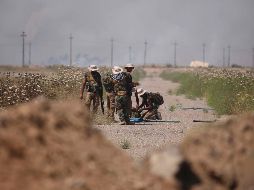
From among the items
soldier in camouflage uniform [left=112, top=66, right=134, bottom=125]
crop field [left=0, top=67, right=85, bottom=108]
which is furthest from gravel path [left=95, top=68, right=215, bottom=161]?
crop field [left=0, top=67, right=85, bottom=108]

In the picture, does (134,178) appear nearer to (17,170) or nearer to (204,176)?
(204,176)

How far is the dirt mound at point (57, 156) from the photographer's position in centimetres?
461

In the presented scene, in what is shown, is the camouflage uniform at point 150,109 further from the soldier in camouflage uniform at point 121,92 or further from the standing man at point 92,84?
the standing man at point 92,84

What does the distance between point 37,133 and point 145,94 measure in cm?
1481

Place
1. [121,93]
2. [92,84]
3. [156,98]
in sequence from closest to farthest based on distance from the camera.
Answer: [121,93]
[92,84]
[156,98]

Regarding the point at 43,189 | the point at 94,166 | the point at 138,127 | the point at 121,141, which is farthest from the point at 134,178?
the point at 138,127

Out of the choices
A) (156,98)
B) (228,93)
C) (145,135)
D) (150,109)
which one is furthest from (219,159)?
(228,93)

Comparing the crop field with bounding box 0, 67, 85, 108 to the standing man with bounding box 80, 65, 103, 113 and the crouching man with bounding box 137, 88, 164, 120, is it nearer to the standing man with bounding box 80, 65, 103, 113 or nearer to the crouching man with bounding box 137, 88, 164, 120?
the standing man with bounding box 80, 65, 103, 113

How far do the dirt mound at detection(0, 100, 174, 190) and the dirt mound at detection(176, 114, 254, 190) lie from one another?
302 mm

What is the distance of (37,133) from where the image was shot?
188 inches

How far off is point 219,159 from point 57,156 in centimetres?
137

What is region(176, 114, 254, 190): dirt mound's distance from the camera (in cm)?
493

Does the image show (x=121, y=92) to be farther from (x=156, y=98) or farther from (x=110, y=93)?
(x=156, y=98)

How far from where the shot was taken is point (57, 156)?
4.75 metres
